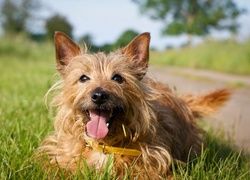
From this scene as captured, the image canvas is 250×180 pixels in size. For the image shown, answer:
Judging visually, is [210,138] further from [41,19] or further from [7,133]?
[41,19]

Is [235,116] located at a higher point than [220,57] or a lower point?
lower

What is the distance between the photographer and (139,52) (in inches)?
135

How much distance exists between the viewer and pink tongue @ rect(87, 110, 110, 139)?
3.02 meters

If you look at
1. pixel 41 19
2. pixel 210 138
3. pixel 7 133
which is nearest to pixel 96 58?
pixel 7 133

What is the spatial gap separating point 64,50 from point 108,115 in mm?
787

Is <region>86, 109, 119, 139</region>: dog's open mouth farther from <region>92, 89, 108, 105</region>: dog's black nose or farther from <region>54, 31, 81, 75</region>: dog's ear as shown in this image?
<region>54, 31, 81, 75</region>: dog's ear

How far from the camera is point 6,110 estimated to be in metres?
4.84

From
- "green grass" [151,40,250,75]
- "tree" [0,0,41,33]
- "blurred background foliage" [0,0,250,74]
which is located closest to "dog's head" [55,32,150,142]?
"green grass" [151,40,250,75]

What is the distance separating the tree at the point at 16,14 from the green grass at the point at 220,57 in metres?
17.2

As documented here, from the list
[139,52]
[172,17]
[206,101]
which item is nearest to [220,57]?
[206,101]

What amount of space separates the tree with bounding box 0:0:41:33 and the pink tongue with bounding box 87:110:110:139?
1409 inches

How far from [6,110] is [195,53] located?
1873cm

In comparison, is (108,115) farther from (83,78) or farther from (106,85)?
(83,78)

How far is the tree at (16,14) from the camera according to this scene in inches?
1471
